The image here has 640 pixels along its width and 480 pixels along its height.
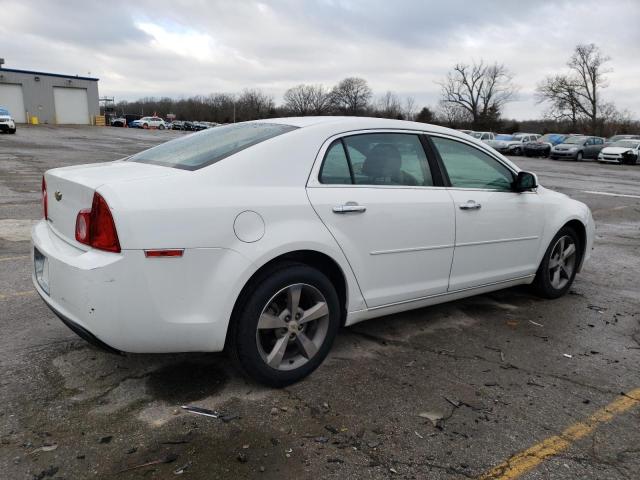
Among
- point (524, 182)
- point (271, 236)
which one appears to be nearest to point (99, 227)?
point (271, 236)

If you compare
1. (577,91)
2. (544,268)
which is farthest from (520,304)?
(577,91)

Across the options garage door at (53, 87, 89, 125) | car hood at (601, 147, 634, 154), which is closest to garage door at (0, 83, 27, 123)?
garage door at (53, 87, 89, 125)

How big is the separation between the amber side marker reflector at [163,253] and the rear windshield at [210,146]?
1.90 ft

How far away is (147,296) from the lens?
104 inches

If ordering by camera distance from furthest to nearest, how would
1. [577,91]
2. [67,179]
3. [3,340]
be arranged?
[577,91] → [3,340] → [67,179]

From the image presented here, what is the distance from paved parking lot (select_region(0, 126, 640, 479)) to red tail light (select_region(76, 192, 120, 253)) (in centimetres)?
93

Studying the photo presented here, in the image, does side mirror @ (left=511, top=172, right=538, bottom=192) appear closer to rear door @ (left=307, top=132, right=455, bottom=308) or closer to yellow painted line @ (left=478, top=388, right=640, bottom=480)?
rear door @ (left=307, top=132, right=455, bottom=308)

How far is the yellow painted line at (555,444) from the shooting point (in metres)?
2.50

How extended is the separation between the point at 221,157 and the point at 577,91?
74808 mm

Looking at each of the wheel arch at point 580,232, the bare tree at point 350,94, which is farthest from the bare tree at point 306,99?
the wheel arch at point 580,232

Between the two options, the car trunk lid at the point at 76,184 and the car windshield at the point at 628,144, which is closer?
the car trunk lid at the point at 76,184

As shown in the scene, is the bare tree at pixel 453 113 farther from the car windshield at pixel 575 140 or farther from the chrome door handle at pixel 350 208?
the chrome door handle at pixel 350 208

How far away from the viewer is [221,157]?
3.08m

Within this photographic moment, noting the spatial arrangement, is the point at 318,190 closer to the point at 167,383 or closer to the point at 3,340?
the point at 167,383
